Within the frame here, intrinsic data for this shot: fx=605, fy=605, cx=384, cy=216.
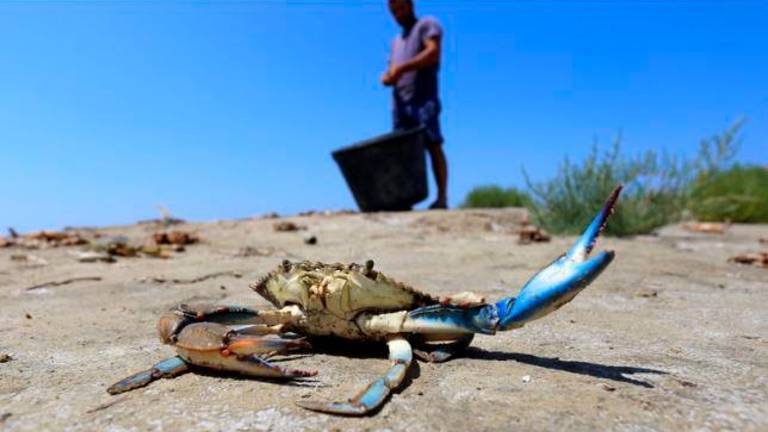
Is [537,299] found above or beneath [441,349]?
above

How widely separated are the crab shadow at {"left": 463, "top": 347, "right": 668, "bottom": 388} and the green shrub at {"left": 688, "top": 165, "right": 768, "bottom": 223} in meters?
7.83

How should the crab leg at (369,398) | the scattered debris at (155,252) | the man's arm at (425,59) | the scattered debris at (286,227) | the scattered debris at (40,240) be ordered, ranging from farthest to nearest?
1. the man's arm at (425,59)
2. the scattered debris at (286,227)
3. the scattered debris at (40,240)
4. the scattered debris at (155,252)
5. the crab leg at (369,398)

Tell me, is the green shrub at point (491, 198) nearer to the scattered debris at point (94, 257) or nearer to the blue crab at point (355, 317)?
the scattered debris at point (94, 257)

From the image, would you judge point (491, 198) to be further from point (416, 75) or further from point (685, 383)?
point (685, 383)

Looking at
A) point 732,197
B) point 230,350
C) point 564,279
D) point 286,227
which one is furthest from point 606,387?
point 732,197

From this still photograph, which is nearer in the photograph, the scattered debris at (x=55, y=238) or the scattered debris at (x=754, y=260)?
the scattered debris at (x=754, y=260)

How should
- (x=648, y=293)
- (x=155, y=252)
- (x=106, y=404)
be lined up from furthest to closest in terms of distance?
(x=155, y=252) → (x=648, y=293) → (x=106, y=404)

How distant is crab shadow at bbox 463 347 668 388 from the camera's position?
6.79 feet

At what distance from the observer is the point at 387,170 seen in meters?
9.06

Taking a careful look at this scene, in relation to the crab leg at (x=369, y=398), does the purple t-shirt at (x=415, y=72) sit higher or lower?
higher

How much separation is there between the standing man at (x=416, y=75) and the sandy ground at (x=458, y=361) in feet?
14.8

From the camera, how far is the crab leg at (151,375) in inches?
76.5

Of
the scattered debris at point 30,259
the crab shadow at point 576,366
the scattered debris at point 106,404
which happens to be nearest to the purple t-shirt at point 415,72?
the scattered debris at point 30,259

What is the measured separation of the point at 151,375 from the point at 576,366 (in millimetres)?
1491
